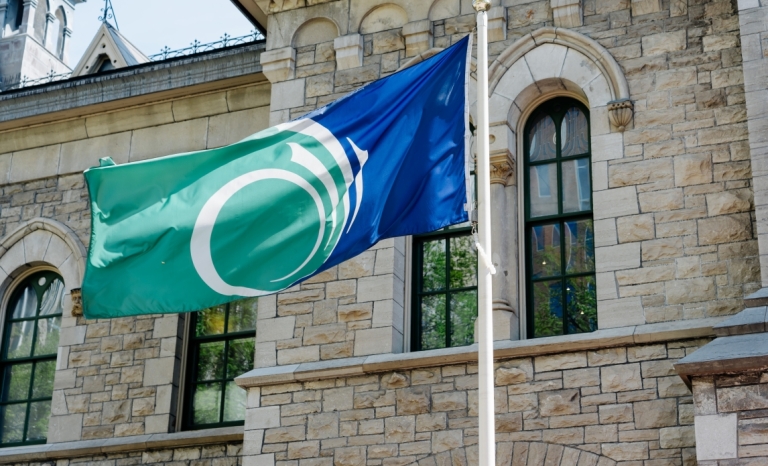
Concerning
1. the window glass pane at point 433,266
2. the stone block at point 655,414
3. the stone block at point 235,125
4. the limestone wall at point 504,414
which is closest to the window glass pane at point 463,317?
the window glass pane at point 433,266

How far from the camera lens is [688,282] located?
12.3 meters

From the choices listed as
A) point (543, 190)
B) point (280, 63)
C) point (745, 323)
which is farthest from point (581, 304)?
point (280, 63)

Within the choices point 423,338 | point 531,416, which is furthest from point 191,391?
point 531,416

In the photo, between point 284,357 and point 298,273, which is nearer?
point 298,273

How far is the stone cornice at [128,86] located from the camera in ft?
53.8

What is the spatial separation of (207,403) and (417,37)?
480 centimetres

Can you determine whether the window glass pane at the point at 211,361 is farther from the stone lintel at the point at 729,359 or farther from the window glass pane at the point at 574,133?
the stone lintel at the point at 729,359

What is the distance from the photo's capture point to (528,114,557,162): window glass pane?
13.8 metres

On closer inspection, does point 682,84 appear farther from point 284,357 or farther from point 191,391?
point 191,391

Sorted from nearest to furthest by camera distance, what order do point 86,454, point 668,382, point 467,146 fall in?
point 467,146 < point 668,382 < point 86,454

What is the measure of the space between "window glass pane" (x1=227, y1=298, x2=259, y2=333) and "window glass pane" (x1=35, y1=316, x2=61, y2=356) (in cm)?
232

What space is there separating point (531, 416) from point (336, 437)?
1.95 meters

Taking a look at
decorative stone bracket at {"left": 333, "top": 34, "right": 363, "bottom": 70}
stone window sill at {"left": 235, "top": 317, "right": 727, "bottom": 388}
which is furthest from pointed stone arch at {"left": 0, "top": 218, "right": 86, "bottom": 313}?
decorative stone bracket at {"left": 333, "top": 34, "right": 363, "bottom": 70}

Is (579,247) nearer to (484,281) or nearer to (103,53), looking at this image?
(484,281)
